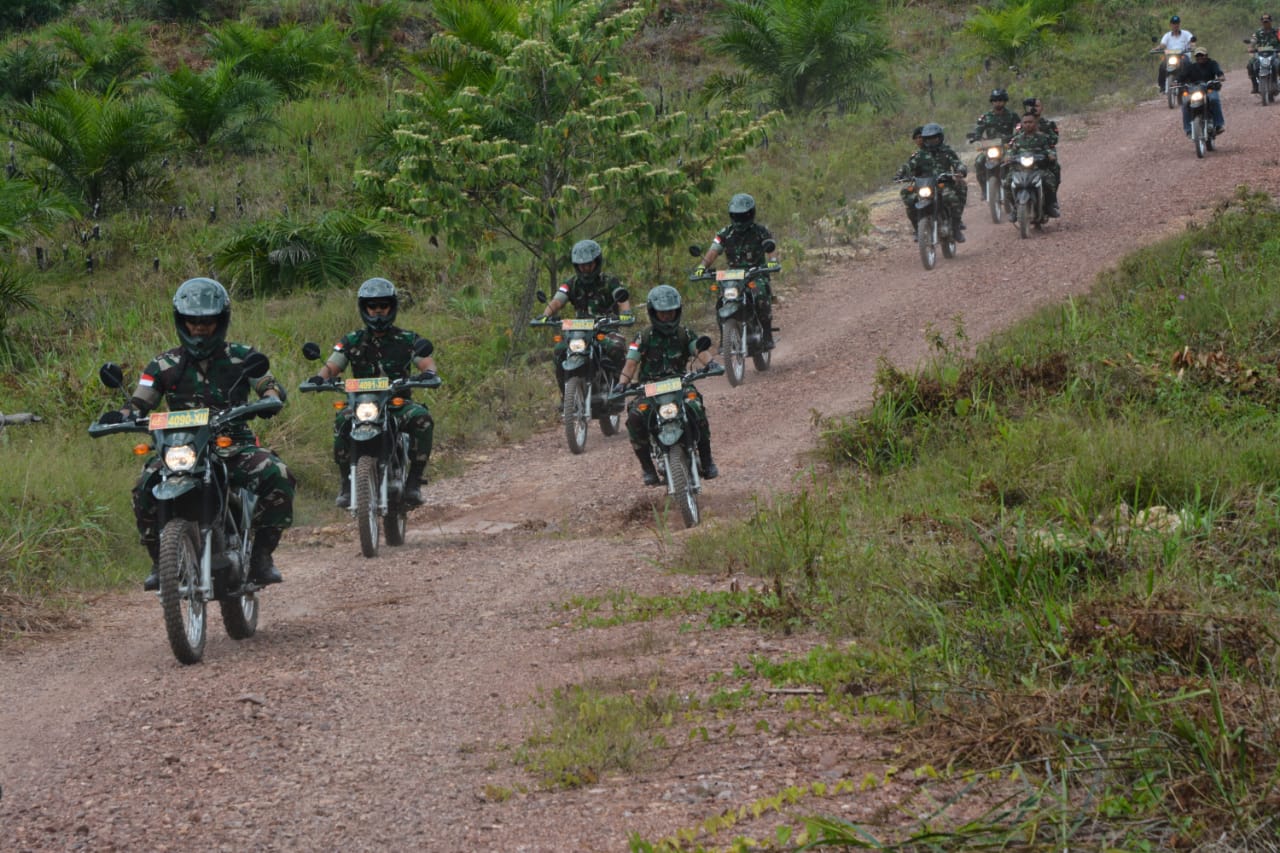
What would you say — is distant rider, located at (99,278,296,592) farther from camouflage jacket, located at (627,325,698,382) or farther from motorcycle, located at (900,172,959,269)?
motorcycle, located at (900,172,959,269)

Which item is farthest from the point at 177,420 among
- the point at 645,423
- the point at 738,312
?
the point at 738,312

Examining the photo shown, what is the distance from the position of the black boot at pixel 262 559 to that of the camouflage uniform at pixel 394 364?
84.9 inches

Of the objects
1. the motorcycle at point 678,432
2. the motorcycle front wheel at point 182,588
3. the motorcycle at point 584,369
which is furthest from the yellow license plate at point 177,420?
the motorcycle at point 584,369

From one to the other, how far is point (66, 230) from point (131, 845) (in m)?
16.5

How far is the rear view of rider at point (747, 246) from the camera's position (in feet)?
48.6

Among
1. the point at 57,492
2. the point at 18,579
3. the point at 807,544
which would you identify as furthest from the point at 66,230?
the point at 807,544

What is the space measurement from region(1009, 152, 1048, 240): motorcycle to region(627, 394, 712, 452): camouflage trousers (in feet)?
31.5

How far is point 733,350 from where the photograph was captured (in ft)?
48.0

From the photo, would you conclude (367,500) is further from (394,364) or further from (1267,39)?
(1267,39)

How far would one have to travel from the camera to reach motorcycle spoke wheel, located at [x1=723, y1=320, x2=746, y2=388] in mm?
14562

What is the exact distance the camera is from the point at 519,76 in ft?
51.3

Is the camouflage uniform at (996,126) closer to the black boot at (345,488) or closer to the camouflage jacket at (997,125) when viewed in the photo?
the camouflage jacket at (997,125)

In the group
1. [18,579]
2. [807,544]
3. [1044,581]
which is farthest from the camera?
[18,579]

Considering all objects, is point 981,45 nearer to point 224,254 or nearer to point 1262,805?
point 224,254
